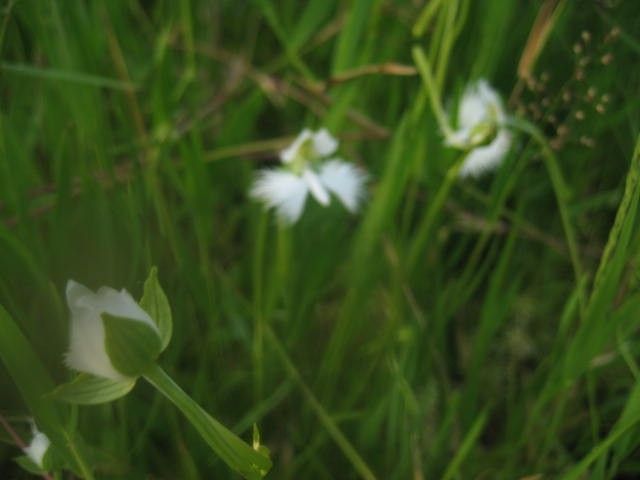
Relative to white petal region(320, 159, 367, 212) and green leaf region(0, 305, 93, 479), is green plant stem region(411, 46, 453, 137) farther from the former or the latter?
green leaf region(0, 305, 93, 479)

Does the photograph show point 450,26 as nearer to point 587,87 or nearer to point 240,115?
point 587,87

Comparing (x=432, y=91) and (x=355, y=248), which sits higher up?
(x=432, y=91)

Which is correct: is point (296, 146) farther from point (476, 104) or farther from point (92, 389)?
point (92, 389)

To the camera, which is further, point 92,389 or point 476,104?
point 476,104

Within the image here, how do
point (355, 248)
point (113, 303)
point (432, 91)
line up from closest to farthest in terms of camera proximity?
1. point (113, 303)
2. point (432, 91)
3. point (355, 248)

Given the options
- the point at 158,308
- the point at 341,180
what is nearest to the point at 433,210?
the point at 341,180
